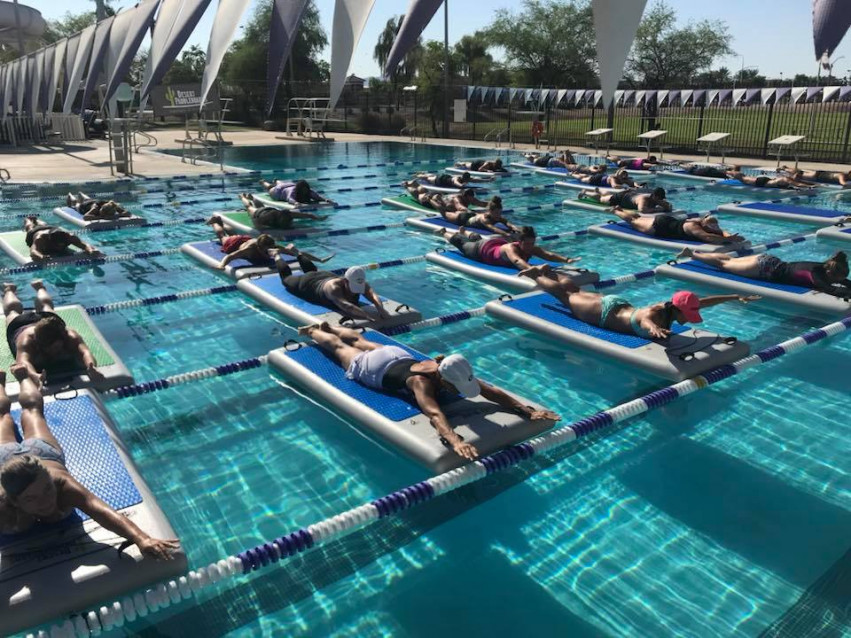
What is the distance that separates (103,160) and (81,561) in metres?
23.0

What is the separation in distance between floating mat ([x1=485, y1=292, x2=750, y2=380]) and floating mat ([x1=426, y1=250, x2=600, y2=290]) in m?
1.34

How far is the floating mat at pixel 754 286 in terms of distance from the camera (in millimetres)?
7477


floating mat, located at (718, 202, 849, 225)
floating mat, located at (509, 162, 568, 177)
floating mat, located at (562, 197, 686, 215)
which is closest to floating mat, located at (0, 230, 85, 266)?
floating mat, located at (562, 197, 686, 215)

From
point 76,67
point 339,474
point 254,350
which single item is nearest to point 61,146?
point 76,67

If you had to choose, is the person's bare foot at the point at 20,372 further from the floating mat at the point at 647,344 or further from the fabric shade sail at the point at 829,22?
the fabric shade sail at the point at 829,22

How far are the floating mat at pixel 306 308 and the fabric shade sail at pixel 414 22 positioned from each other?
2935 mm

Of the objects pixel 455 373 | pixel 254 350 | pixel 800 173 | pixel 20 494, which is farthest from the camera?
pixel 800 173

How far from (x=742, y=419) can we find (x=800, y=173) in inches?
558

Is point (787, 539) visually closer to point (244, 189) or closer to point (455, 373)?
point (455, 373)

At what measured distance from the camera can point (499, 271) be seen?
9.13 metres

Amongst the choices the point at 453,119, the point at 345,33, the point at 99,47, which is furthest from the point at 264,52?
the point at 345,33

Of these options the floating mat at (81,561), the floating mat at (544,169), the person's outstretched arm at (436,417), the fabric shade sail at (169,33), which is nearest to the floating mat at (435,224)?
the fabric shade sail at (169,33)

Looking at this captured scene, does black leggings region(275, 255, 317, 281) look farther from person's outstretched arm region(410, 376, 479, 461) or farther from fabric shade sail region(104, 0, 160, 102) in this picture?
fabric shade sail region(104, 0, 160, 102)

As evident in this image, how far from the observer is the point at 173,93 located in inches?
917
